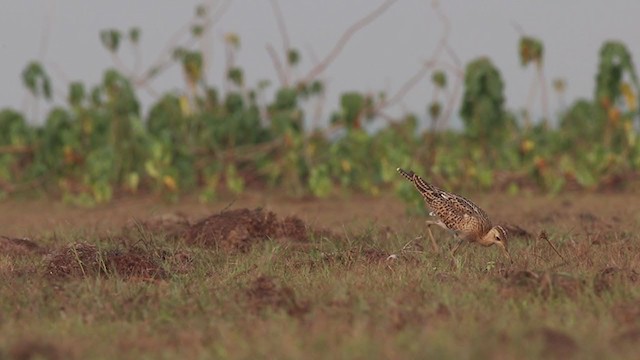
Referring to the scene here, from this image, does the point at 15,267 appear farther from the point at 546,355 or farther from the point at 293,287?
the point at 546,355

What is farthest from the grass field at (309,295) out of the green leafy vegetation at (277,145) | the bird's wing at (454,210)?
the green leafy vegetation at (277,145)

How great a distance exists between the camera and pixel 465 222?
364 inches

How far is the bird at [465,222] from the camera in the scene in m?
8.97

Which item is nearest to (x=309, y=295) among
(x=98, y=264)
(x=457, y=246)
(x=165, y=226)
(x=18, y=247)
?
(x=98, y=264)

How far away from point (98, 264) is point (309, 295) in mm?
1922

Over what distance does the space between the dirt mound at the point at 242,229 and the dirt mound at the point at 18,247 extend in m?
1.30

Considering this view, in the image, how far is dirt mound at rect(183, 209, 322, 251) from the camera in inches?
392

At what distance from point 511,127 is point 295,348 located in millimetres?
19518

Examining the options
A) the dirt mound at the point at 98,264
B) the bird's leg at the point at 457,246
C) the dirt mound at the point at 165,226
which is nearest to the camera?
the dirt mound at the point at 98,264

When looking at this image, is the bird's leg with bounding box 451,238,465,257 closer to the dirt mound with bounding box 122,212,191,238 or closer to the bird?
the bird

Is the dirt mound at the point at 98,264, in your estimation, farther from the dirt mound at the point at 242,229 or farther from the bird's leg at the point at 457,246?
the bird's leg at the point at 457,246

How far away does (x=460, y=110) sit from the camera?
19.0m

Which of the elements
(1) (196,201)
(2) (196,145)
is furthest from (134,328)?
(2) (196,145)

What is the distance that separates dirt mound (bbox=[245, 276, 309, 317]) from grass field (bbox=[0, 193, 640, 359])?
0.04 feet
